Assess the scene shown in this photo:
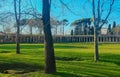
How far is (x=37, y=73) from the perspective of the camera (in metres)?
16.9

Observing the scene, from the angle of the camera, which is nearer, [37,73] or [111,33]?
[37,73]

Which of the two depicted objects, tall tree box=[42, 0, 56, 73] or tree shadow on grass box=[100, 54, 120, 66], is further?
tree shadow on grass box=[100, 54, 120, 66]

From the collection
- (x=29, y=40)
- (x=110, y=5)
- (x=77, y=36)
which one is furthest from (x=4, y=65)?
(x=77, y=36)

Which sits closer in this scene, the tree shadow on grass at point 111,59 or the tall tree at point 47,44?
the tall tree at point 47,44

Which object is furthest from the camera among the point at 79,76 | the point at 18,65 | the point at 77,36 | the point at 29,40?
the point at 77,36

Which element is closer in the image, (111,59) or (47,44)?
(47,44)

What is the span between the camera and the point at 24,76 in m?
16.5

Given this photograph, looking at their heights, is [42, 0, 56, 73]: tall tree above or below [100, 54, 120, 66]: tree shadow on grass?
above

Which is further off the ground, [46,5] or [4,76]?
[46,5]

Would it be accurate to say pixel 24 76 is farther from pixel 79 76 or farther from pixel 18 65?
pixel 18 65

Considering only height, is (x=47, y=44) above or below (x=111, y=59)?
above

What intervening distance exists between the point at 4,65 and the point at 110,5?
9426mm

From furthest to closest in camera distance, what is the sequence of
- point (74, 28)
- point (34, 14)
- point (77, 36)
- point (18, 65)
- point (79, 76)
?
1. point (74, 28)
2. point (77, 36)
3. point (18, 65)
4. point (34, 14)
5. point (79, 76)

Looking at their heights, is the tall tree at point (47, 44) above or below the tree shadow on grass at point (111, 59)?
above
